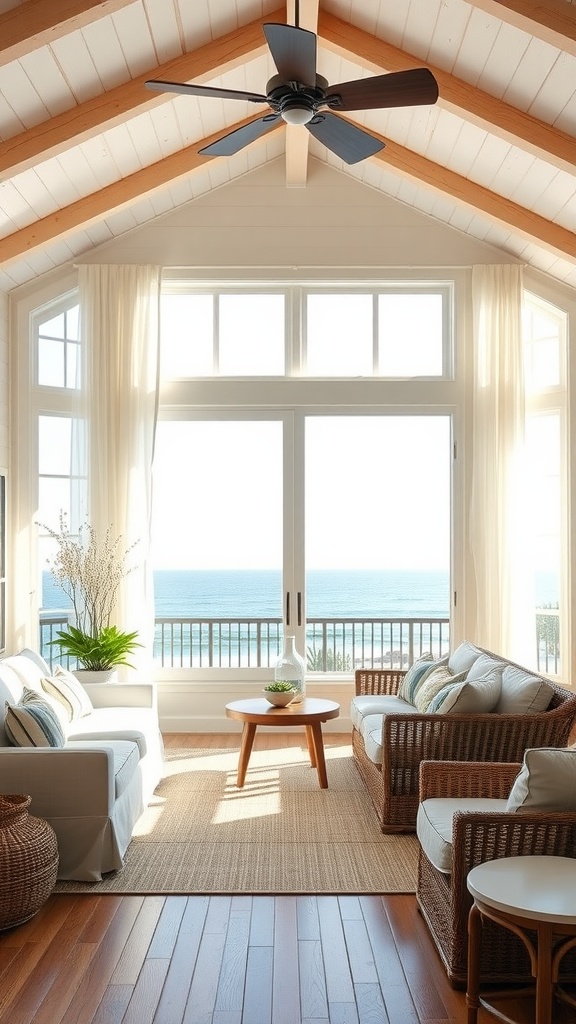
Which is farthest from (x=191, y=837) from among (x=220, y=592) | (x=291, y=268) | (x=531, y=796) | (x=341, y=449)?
(x=220, y=592)

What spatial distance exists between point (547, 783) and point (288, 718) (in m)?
2.60

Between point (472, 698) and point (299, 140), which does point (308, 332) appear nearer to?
point (299, 140)

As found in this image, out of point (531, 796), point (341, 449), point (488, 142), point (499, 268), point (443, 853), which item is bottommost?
point (443, 853)

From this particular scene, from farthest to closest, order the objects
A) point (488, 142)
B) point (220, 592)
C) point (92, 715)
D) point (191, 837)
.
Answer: point (220, 592), point (488, 142), point (92, 715), point (191, 837)

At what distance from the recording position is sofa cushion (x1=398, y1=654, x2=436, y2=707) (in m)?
5.81

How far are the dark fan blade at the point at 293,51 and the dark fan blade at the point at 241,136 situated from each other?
0.35 metres

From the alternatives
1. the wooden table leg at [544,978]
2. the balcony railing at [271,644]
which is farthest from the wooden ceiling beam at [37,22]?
the balcony railing at [271,644]

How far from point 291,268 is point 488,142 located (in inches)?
76.2

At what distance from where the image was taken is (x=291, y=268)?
754 cm

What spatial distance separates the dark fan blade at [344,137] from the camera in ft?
13.6

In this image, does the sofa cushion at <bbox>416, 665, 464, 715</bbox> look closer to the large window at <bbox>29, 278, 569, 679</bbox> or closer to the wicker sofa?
the wicker sofa

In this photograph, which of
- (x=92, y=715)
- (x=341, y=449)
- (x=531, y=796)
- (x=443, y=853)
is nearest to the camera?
(x=531, y=796)

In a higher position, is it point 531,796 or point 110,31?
point 110,31

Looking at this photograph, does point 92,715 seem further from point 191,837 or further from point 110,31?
point 110,31
